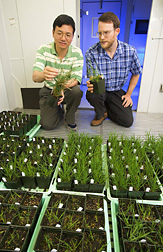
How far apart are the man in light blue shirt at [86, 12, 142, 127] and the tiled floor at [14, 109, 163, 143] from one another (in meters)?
0.10

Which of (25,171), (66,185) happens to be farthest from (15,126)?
(66,185)

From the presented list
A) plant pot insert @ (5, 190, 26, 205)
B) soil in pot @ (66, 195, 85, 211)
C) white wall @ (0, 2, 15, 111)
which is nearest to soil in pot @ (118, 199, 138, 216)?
soil in pot @ (66, 195, 85, 211)

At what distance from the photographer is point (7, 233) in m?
0.91

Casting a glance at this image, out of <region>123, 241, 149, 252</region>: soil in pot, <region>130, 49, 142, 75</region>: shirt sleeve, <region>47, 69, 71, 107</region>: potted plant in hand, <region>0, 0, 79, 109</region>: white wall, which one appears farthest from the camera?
<region>0, 0, 79, 109</region>: white wall

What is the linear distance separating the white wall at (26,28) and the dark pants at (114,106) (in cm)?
98

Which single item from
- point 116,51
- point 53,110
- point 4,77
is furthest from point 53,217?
point 4,77

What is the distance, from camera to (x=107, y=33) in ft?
6.21

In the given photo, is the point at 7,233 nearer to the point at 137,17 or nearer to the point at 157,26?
the point at 157,26

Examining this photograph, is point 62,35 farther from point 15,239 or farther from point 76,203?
point 15,239

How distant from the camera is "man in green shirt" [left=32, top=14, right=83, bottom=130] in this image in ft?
5.70

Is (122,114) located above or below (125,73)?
below

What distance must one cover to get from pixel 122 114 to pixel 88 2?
330 cm

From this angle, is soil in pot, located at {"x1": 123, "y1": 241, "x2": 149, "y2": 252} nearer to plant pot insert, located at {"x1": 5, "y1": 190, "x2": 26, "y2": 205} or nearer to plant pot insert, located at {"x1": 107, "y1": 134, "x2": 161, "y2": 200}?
plant pot insert, located at {"x1": 107, "y1": 134, "x2": 161, "y2": 200}

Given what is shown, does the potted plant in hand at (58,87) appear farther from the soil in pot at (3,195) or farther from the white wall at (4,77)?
the white wall at (4,77)
